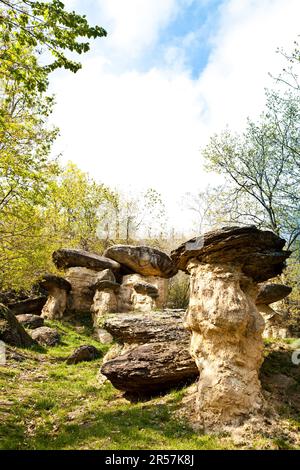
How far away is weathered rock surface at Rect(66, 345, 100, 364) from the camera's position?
728 inches

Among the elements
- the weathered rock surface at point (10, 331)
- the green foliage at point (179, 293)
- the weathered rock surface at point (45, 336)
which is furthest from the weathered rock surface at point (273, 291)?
the green foliage at point (179, 293)

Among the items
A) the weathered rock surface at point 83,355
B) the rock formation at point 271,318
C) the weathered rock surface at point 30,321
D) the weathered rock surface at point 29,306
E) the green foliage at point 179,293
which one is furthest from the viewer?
the green foliage at point 179,293

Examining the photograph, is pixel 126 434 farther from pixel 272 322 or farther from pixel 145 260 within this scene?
pixel 145 260

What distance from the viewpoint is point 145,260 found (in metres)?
28.8

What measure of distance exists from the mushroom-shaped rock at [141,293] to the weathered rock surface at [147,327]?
11289mm

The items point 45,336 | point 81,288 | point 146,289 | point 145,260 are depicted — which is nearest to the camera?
point 45,336

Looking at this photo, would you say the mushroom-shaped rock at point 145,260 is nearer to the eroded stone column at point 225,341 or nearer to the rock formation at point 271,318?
the rock formation at point 271,318

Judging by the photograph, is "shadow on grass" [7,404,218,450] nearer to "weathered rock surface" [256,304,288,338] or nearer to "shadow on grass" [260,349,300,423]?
"shadow on grass" [260,349,300,423]

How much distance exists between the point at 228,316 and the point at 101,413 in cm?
515

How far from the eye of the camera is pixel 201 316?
11719 millimetres

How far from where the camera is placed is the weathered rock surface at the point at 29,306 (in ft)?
85.5

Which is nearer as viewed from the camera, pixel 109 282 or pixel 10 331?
pixel 10 331

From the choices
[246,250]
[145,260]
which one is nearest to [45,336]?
[145,260]
